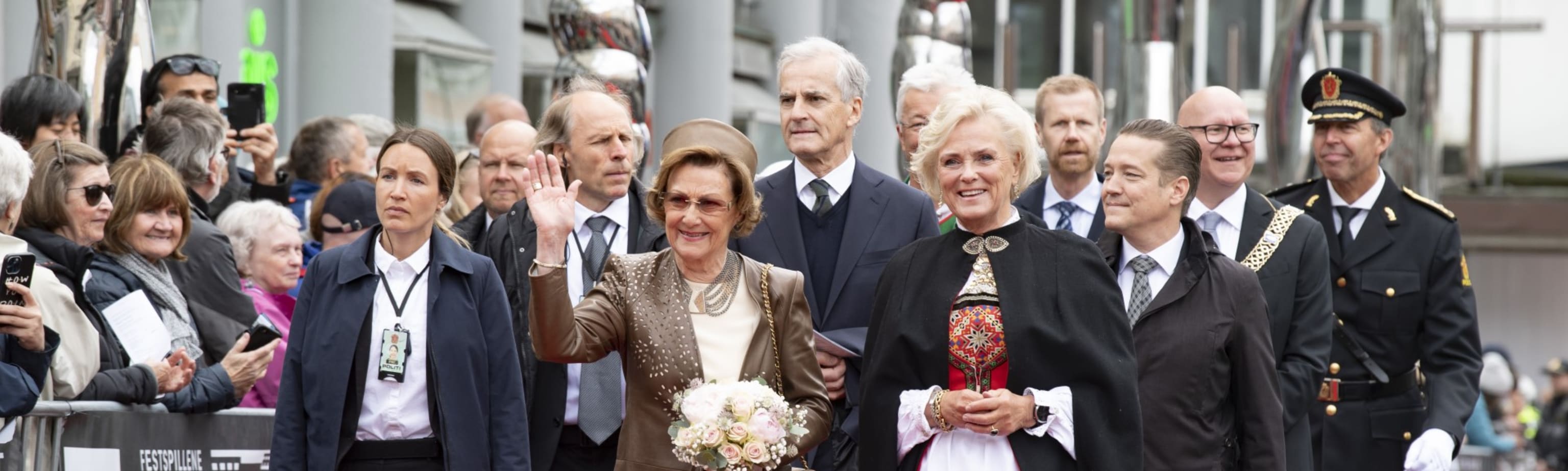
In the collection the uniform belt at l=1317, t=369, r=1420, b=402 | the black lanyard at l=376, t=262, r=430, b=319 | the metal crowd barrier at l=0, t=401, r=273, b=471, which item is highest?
the black lanyard at l=376, t=262, r=430, b=319

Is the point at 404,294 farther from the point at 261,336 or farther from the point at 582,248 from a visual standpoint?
the point at 261,336

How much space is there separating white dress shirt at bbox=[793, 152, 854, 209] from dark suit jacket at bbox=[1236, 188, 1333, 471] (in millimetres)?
1280

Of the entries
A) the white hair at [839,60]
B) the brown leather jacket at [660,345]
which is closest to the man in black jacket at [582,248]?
the white hair at [839,60]

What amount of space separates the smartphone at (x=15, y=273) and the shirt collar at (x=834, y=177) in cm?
213

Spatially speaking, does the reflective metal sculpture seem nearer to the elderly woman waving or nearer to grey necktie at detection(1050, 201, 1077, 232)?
grey necktie at detection(1050, 201, 1077, 232)

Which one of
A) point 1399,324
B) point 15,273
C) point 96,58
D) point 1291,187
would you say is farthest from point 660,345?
point 96,58

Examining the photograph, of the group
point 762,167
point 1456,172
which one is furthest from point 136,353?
point 1456,172

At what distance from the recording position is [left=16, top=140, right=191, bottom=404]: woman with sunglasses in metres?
6.07

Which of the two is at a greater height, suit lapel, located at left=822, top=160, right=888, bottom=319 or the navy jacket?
suit lapel, located at left=822, top=160, right=888, bottom=319

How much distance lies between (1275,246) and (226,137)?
3.76 meters

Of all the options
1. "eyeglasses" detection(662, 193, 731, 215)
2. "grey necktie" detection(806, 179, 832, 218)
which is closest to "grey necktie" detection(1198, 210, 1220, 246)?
"grey necktie" detection(806, 179, 832, 218)

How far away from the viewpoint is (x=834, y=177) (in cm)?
614

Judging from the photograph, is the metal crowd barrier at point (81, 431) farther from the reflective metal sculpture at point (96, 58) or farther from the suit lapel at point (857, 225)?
the suit lapel at point (857, 225)

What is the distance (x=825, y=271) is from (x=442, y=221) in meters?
1.31
